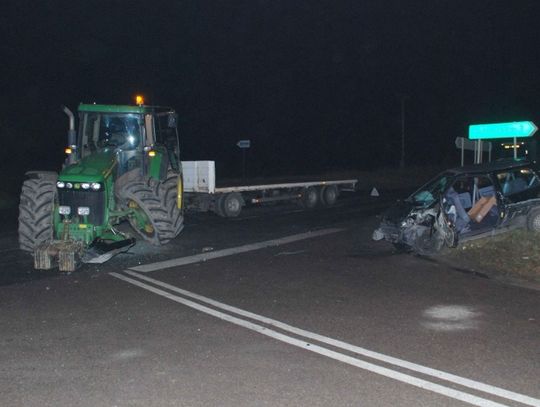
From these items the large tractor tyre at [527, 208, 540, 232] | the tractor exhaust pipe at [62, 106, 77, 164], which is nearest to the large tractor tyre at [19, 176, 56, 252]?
the tractor exhaust pipe at [62, 106, 77, 164]

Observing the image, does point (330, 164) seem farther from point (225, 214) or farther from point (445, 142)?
point (225, 214)

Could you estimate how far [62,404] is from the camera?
16.6 ft

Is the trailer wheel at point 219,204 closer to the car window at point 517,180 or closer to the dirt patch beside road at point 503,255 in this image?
the dirt patch beside road at point 503,255

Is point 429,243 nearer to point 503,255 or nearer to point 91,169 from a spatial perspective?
point 503,255

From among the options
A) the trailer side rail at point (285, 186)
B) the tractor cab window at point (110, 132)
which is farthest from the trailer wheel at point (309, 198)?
the tractor cab window at point (110, 132)

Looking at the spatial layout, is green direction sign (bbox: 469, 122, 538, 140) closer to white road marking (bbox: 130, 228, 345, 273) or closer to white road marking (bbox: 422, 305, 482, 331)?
white road marking (bbox: 130, 228, 345, 273)

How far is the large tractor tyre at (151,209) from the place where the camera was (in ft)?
40.6

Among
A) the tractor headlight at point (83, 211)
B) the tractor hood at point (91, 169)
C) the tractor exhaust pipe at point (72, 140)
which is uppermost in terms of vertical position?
the tractor exhaust pipe at point (72, 140)

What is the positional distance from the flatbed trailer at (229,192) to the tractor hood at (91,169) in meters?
Result: 5.64

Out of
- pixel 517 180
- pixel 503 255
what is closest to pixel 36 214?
pixel 503 255

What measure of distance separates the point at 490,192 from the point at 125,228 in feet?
28.4

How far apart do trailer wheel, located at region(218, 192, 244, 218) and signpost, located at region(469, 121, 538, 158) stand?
719cm

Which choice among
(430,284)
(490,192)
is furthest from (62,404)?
(490,192)

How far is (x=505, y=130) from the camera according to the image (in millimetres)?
15859
